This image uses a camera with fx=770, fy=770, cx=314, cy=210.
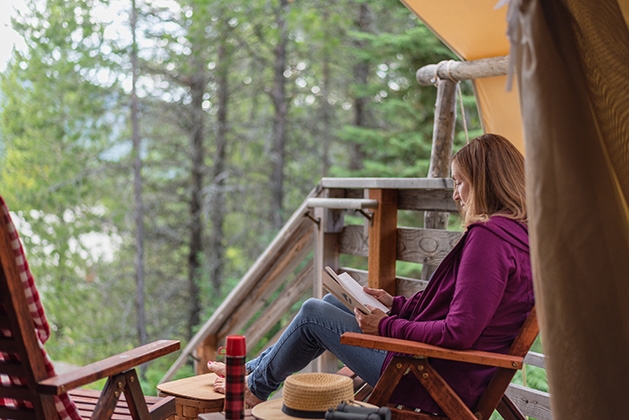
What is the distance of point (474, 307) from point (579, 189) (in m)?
0.64

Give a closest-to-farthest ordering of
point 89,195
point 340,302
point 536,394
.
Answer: point 340,302, point 536,394, point 89,195

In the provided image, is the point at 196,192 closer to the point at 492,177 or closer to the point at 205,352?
the point at 205,352

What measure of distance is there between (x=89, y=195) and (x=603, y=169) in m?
10.1

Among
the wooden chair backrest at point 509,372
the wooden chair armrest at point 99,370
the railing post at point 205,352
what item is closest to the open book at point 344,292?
the wooden chair backrest at point 509,372

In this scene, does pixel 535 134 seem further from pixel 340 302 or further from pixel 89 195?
pixel 89 195

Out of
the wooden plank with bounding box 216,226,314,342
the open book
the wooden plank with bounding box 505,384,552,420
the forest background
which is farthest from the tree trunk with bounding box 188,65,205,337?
the open book

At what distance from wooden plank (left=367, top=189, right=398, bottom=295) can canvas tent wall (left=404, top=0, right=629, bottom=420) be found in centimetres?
172

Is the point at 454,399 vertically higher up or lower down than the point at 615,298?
lower down

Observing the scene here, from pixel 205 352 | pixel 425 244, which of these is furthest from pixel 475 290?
pixel 205 352

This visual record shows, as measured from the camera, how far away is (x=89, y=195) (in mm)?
11211

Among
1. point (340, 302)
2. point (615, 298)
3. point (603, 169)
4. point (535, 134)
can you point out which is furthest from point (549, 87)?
point (340, 302)

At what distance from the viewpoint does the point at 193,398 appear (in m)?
2.94

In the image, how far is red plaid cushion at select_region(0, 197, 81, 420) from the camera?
195 cm

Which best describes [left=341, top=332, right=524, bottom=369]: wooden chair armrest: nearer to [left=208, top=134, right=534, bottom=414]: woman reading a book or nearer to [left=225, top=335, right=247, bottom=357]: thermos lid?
[left=208, top=134, right=534, bottom=414]: woman reading a book
